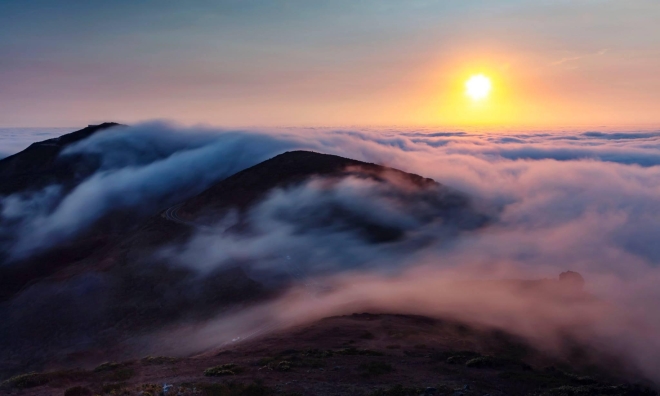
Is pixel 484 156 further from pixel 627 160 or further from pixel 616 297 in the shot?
pixel 616 297

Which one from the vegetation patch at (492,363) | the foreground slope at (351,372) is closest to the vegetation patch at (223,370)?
the foreground slope at (351,372)

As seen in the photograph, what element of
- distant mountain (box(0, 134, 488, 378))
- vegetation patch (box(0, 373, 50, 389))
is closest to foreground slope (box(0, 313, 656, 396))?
vegetation patch (box(0, 373, 50, 389))

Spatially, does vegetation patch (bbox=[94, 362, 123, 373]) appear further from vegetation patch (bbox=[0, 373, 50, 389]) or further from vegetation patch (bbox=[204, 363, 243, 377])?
vegetation patch (bbox=[204, 363, 243, 377])

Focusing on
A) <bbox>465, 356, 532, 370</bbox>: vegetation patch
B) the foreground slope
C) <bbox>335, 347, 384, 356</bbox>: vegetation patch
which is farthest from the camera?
<bbox>335, 347, 384, 356</bbox>: vegetation patch

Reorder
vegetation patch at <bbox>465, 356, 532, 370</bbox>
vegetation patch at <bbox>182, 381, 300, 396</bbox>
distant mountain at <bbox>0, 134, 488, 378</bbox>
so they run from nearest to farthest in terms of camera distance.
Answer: vegetation patch at <bbox>182, 381, 300, 396</bbox>, vegetation patch at <bbox>465, 356, 532, 370</bbox>, distant mountain at <bbox>0, 134, 488, 378</bbox>

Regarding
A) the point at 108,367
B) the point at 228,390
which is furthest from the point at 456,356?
the point at 108,367

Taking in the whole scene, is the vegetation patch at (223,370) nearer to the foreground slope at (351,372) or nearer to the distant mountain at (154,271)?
the foreground slope at (351,372)
